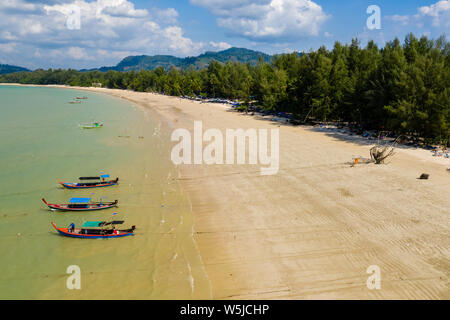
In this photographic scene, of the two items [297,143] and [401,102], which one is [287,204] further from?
[401,102]

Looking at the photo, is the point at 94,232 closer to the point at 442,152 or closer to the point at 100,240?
the point at 100,240

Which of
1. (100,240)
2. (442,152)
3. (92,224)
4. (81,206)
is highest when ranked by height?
(442,152)

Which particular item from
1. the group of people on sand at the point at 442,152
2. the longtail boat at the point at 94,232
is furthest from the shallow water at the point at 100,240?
the group of people on sand at the point at 442,152

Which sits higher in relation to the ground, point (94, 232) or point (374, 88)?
point (374, 88)

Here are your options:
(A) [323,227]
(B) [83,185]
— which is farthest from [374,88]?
(B) [83,185]

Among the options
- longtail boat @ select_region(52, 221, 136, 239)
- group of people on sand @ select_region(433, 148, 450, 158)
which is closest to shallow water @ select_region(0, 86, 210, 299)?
longtail boat @ select_region(52, 221, 136, 239)

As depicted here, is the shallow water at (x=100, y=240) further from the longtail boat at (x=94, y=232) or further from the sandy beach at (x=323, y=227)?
the sandy beach at (x=323, y=227)
